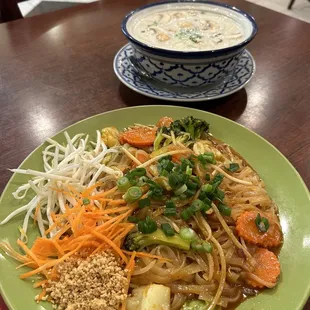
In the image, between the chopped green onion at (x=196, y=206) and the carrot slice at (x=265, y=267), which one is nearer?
the carrot slice at (x=265, y=267)

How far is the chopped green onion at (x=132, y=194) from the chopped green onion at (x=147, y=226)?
0.29 ft

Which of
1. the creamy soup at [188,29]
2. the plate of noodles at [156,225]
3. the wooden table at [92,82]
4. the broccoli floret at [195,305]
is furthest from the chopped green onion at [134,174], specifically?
the creamy soup at [188,29]

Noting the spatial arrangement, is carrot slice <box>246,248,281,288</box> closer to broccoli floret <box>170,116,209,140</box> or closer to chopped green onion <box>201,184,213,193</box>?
chopped green onion <box>201,184,213,193</box>

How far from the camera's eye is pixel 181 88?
6.48 feet

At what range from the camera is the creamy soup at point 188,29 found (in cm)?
204

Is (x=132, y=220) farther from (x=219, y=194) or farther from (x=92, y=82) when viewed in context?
(x=92, y=82)

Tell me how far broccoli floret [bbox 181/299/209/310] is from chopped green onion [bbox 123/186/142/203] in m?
0.38

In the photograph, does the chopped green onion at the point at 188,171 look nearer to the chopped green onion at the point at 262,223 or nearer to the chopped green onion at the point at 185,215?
the chopped green onion at the point at 185,215

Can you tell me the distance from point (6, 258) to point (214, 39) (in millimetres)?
1549

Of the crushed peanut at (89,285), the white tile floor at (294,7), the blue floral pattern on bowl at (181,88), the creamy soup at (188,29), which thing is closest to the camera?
the crushed peanut at (89,285)

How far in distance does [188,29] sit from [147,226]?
1340mm

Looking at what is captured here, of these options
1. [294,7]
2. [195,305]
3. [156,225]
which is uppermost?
[156,225]

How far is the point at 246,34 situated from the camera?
2.04m

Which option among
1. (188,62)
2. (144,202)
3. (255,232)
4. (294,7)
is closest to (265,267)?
(255,232)
